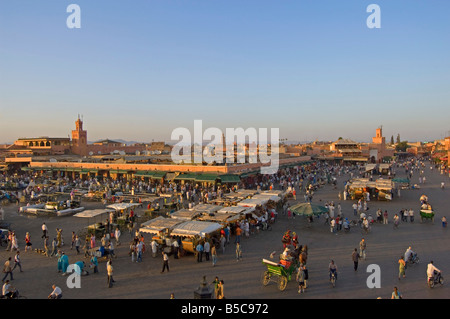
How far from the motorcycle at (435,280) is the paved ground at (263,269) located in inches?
6.7

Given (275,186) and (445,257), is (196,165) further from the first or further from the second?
(445,257)

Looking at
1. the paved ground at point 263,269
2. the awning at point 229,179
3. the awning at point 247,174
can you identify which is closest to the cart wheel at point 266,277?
the paved ground at point 263,269

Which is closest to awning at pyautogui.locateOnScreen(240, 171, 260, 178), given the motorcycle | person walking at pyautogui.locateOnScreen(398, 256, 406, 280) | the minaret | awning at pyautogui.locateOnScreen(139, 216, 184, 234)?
awning at pyautogui.locateOnScreen(139, 216, 184, 234)

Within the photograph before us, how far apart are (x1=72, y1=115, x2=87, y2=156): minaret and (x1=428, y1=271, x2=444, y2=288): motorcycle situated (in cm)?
5548

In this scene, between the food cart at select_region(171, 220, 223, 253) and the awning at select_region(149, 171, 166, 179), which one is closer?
the food cart at select_region(171, 220, 223, 253)

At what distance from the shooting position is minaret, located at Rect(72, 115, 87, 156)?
181ft

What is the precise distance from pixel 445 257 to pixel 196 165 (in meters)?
22.5

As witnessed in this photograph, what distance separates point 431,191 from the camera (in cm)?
2792

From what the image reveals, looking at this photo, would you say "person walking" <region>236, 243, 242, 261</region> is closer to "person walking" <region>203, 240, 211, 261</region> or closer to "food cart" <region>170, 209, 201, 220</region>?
"person walking" <region>203, 240, 211, 261</region>

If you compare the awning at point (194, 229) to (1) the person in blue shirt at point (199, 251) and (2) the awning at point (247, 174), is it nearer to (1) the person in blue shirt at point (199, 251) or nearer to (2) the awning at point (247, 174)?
(1) the person in blue shirt at point (199, 251)

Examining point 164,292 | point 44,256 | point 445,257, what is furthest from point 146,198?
point 445,257
